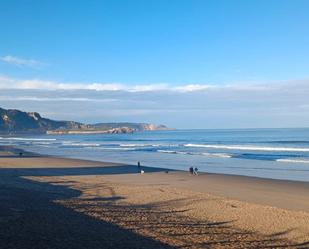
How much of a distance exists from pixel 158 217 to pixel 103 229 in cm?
246

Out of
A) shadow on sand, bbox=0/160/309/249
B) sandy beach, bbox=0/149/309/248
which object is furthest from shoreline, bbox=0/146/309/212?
shadow on sand, bbox=0/160/309/249

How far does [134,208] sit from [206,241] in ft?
14.4

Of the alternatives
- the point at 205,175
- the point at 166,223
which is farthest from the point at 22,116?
the point at 166,223

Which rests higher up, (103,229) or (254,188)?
(103,229)

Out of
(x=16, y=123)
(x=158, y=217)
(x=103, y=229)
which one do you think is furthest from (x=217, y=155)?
(x=16, y=123)

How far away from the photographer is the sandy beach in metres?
8.40

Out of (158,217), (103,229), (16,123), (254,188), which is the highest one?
(16,123)

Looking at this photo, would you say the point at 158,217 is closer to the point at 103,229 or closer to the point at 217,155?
the point at 103,229

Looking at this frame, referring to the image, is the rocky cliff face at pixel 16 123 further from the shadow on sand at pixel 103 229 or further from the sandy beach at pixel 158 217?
the shadow on sand at pixel 103 229

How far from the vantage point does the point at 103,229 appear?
9273mm

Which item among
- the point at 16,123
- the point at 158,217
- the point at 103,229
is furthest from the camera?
the point at 16,123

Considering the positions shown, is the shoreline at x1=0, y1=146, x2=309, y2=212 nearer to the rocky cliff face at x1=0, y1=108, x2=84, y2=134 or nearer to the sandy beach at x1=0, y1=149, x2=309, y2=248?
the sandy beach at x1=0, y1=149, x2=309, y2=248

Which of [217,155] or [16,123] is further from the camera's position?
[16,123]

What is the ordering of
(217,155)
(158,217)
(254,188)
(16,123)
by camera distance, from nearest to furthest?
(158,217)
(254,188)
(217,155)
(16,123)
